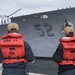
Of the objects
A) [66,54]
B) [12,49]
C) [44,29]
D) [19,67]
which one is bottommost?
[44,29]

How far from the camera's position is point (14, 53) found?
552 cm

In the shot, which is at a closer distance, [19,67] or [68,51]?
[19,67]

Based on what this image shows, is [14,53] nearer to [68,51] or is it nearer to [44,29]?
[68,51]

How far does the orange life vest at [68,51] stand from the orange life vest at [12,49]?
2.02 feet

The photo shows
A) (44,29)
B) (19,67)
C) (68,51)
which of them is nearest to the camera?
(19,67)

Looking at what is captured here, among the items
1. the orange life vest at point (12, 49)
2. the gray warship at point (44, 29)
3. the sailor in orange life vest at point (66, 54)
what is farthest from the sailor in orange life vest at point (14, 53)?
the gray warship at point (44, 29)

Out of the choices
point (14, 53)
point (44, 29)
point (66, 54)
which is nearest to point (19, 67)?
point (14, 53)

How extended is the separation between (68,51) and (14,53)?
817 millimetres

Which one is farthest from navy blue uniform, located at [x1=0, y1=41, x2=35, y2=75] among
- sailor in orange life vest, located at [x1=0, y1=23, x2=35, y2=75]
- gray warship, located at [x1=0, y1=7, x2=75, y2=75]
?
gray warship, located at [x1=0, y1=7, x2=75, y2=75]

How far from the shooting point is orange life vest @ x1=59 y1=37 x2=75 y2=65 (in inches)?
220

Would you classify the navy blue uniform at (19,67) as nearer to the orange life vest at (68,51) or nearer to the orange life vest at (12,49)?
the orange life vest at (12,49)

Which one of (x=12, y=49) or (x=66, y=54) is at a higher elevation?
(x=12, y=49)

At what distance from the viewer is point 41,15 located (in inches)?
1242

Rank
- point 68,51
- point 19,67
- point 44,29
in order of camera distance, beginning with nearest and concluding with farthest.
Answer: point 19,67 → point 68,51 → point 44,29
